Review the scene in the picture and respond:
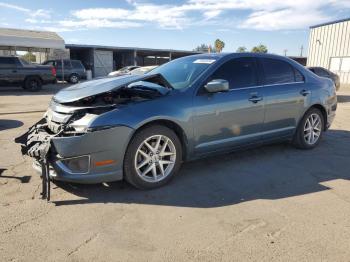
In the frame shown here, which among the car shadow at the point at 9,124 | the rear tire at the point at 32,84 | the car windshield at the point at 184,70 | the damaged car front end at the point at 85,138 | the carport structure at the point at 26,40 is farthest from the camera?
the carport structure at the point at 26,40

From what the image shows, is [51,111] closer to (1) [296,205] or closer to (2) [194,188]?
(2) [194,188]

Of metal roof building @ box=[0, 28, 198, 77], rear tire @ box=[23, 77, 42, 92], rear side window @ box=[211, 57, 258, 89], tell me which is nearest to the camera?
rear side window @ box=[211, 57, 258, 89]

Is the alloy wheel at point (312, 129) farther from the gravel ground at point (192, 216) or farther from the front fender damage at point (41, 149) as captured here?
the front fender damage at point (41, 149)

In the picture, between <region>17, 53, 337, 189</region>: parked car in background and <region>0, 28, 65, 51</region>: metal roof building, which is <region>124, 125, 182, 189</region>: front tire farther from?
<region>0, 28, 65, 51</region>: metal roof building

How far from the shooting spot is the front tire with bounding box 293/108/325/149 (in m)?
5.82

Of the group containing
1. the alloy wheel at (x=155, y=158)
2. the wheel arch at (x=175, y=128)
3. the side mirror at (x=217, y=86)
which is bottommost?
the alloy wheel at (x=155, y=158)

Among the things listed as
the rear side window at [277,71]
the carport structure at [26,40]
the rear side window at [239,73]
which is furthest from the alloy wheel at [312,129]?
the carport structure at [26,40]

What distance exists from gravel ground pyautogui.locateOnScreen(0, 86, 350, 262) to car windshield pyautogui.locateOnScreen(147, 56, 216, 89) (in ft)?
4.02

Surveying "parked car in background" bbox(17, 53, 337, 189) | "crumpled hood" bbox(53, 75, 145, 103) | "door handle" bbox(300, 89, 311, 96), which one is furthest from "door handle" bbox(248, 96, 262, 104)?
"crumpled hood" bbox(53, 75, 145, 103)

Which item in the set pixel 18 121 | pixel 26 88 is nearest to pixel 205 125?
pixel 18 121

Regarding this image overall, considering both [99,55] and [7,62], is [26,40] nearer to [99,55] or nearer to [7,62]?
[7,62]

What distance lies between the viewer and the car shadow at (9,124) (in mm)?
7748

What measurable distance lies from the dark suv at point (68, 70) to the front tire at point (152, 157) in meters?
22.4

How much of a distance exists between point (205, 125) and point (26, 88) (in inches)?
618
